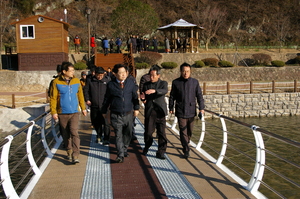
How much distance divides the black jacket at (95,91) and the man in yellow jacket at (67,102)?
1323mm

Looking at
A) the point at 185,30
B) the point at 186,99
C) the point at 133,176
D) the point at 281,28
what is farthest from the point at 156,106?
the point at 281,28

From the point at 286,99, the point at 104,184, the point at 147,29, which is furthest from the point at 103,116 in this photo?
the point at 147,29

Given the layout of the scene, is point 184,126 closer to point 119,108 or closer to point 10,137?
point 119,108

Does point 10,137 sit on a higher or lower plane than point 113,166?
higher

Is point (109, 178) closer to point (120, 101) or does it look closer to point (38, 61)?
point (120, 101)

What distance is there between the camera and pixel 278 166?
31.1ft

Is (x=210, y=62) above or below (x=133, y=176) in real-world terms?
above

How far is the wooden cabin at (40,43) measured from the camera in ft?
84.8

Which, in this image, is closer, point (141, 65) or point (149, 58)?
point (141, 65)

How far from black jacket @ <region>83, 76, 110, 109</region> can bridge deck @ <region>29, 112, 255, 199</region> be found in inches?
45.7

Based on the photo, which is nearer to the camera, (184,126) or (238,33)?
(184,126)

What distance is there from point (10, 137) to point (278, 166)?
810 cm

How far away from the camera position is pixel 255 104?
20.5m

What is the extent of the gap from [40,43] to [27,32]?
1358 millimetres
